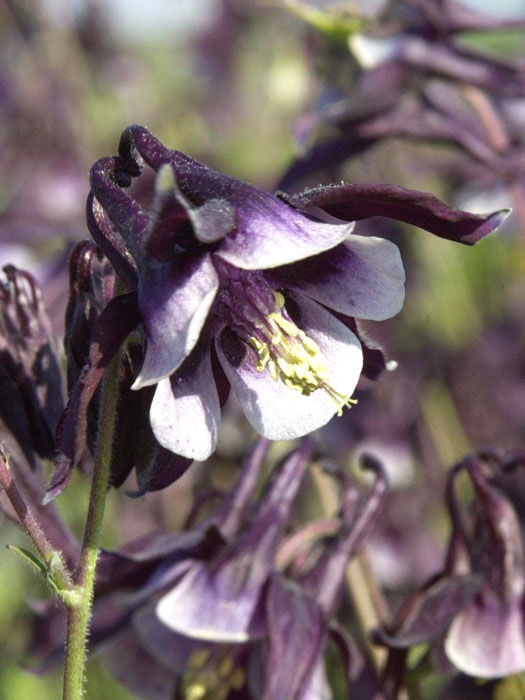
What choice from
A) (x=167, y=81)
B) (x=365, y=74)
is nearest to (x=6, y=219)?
(x=365, y=74)

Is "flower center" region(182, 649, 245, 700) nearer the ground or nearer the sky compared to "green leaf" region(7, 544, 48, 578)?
nearer the ground

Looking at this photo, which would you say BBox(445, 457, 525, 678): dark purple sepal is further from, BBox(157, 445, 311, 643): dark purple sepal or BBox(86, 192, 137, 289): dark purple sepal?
BBox(86, 192, 137, 289): dark purple sepal

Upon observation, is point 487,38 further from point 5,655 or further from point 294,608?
point 294,608

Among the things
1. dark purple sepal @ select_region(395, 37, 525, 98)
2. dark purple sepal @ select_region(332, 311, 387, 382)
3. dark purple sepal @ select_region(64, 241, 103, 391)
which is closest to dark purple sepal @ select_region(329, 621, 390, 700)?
dark purple sepal @ select_region(332, 311, 387, 382)

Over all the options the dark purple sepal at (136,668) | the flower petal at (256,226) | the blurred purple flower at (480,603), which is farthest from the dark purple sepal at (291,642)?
the flower petal at (256,226)

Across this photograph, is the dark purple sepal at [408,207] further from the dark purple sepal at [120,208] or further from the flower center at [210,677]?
the flower center at [210,677]

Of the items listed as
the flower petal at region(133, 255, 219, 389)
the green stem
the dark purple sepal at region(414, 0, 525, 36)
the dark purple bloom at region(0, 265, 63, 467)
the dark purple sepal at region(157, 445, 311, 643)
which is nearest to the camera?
the flower petal at region(133, 255, 219, 389)
